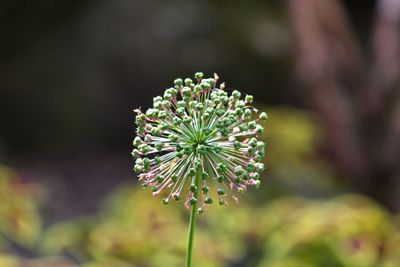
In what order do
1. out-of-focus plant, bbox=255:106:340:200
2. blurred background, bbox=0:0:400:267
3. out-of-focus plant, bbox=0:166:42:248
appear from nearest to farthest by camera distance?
blurred background, bbox=0:0:400:267 < out-of-focus plant, bbox=0:166:42:248 < out-of-focus plant, bbox=255:106:340:200

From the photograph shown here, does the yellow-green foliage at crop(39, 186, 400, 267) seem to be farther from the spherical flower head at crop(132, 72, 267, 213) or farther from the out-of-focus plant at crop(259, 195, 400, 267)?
the spherical flower head at crop(132, 72, 267, 213)

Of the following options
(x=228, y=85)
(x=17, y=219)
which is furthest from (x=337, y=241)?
(x=228, y=85)

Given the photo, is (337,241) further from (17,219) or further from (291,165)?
(291,165)

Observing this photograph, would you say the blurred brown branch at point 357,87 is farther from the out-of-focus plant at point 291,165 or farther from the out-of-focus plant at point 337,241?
the out-of-focus plant at point 337,241

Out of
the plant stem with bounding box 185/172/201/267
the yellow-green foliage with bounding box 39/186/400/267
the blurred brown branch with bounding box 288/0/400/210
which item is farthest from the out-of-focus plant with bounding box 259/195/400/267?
the blurred brown branch with bounding box 288/0/400/210

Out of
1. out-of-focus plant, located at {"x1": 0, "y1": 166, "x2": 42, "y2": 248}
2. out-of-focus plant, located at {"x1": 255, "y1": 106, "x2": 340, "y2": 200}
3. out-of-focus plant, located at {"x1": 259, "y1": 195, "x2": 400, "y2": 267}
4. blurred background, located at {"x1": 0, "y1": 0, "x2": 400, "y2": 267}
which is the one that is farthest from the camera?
out-of-focus plant, located at {"x1": 255, "y1": 106, "x2": 340, "y2": 200}

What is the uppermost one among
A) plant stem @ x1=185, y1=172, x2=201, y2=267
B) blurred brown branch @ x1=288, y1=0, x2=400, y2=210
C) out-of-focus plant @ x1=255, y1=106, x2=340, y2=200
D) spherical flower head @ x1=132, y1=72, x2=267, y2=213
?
blurred brown branch @ x1=288, y1=0, x2=400, y2=210

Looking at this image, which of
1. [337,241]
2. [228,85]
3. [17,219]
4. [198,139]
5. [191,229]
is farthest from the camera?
[228,85]
